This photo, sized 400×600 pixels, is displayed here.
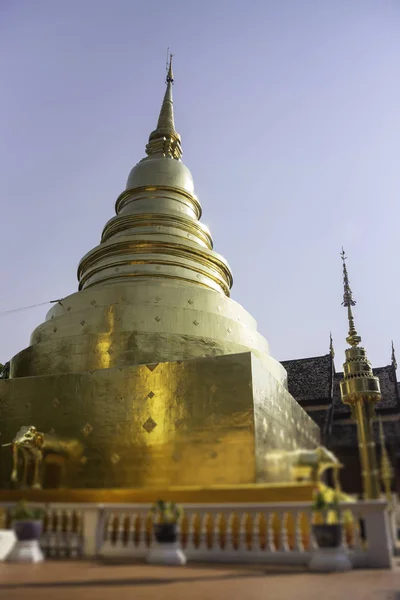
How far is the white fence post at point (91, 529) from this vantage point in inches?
280

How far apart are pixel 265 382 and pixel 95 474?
3809 mm

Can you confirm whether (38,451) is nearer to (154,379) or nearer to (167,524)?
(154,379)

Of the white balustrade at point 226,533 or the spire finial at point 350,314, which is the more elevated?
the spire finial at point 350,314

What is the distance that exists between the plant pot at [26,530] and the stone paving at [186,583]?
1.38 ft

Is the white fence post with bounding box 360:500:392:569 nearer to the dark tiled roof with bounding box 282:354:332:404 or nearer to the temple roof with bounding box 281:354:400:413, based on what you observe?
the temple roof with bounding box 281:354:400:413

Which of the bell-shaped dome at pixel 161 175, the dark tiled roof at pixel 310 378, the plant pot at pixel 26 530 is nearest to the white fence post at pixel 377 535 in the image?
the plant pot at pixel 26 530

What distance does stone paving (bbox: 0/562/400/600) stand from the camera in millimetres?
4352

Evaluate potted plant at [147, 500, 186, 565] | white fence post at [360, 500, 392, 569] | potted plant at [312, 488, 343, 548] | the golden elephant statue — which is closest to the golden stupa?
the golden elephant statue

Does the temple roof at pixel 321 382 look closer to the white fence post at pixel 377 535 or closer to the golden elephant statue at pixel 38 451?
the golden elephant statue at pixel 38 451

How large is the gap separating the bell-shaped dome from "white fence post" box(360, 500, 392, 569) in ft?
42.1

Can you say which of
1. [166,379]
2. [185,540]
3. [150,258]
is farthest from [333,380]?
[185,540]

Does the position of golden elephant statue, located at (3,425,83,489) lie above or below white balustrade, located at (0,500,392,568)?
above

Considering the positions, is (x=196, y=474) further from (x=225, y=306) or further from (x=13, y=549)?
(x=225, y=306)

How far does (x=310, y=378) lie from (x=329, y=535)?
13718mm
